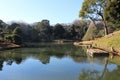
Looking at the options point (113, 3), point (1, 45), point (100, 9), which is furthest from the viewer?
point (100, 9)

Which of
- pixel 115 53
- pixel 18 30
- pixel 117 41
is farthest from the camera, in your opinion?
pixel 18 30

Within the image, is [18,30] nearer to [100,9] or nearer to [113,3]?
[100,9]

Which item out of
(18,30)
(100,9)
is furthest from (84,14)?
(18,30)

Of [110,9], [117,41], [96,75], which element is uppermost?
[110,9]

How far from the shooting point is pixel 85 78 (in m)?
15.5

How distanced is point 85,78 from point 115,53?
45.9 feet

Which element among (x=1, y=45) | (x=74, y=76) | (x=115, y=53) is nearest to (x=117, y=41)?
(x=115, y=53)

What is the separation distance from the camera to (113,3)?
34625 mm

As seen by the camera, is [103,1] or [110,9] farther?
[103,1]

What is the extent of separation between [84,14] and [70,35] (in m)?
35.0

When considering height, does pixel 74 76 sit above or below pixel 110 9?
below

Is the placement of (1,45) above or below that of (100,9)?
below

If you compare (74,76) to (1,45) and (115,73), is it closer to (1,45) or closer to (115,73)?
(115,73)

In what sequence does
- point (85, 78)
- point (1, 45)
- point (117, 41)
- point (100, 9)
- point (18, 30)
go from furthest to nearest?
point (18, 30), point (100, 9), point (1, 45), point (117, 41), point (85, 78)
